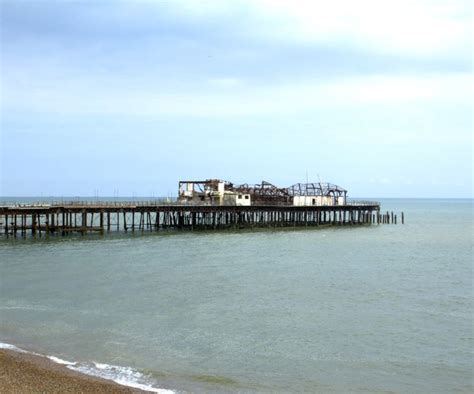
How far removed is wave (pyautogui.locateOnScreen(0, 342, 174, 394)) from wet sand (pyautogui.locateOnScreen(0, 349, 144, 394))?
271mm

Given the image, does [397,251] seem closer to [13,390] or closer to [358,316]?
[358,316]

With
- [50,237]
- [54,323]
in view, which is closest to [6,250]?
[50,237]

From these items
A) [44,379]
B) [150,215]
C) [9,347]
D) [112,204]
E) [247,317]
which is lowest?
[247,317]

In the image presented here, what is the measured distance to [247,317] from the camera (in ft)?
72.2

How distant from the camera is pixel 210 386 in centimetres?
1464

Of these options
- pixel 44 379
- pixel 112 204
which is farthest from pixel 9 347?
pixel 112 204

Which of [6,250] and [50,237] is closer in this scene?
[6,250]

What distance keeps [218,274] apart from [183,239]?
19.8 m

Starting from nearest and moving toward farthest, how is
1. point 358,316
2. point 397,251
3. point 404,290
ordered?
point 358,316, point 404,290, point 397,251

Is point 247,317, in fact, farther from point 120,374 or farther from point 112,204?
point 112,204

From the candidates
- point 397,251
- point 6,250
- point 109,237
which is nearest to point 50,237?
point 109,237

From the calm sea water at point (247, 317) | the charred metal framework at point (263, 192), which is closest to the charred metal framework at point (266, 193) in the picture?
the charred metal framework at point (263, 192)

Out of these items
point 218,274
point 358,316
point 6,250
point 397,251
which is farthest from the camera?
point 397,251

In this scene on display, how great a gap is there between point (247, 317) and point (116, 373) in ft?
25.2
